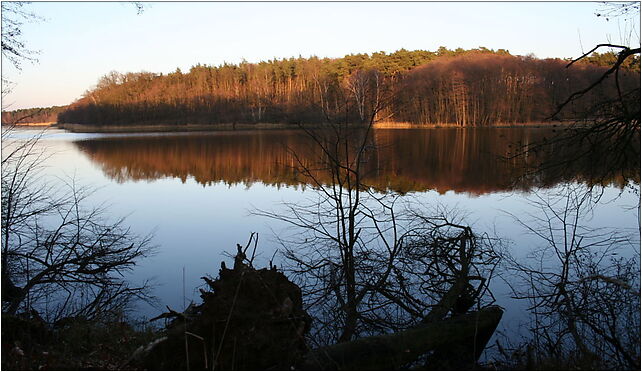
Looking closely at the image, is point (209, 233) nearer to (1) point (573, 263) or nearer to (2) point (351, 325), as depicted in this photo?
(2) point (351, 325)

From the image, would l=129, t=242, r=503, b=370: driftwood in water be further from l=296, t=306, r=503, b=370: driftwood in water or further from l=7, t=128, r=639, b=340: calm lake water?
l=7, t=128, r=639, b=340: calm lake water

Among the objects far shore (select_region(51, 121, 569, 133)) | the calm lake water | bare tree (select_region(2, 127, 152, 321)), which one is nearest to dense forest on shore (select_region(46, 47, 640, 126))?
far shore (select_region(51, 121, 569, 133))

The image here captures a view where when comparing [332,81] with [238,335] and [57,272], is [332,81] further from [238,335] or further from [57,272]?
[238,335]

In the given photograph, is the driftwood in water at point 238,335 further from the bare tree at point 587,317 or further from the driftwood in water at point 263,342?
the bare tree at point 587,317

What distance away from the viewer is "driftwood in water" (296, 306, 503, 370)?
3.89 m

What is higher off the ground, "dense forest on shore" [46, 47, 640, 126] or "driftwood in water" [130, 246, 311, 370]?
"dense forest on shore" [46, 47, 640, 126]

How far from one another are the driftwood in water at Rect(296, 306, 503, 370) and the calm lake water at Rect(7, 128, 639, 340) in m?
0.64

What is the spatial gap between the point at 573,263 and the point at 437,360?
3.01 metres

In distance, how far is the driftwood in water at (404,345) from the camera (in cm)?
389

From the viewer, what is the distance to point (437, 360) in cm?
460

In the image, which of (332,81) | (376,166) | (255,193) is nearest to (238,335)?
(376,166)

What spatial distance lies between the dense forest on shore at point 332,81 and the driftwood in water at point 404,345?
20.8 meters

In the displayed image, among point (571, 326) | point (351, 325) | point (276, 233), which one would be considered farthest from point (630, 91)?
point (276, 233)

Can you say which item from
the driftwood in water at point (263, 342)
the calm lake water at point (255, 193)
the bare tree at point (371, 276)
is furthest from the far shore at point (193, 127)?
the driftwood in water at point (263, 342)
